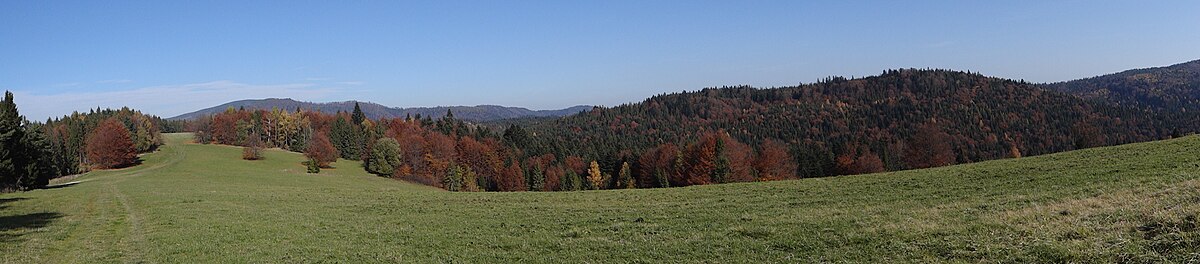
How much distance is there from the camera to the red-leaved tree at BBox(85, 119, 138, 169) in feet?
288

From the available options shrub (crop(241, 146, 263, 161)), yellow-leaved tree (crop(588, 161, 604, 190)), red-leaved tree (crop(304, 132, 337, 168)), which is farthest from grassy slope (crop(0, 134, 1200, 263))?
yellow-leaved tree (crop(588, 161, 604, 190))

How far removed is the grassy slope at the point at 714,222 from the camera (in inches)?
433

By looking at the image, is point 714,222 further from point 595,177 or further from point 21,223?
point 595,177

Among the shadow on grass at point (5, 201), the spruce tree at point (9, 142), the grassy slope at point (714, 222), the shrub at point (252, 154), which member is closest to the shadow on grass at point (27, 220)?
the grassy slope at point (714, 222)

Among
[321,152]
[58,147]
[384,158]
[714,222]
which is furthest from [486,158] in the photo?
[714,222]

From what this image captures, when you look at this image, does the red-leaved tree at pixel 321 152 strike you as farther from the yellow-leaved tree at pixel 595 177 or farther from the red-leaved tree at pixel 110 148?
the yellow-leaved tree at pixel 595 177

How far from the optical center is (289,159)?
104 meters

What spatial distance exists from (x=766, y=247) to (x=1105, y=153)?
94.0ft

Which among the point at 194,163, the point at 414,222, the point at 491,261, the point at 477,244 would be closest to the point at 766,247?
the point at 491,261

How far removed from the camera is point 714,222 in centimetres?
1862

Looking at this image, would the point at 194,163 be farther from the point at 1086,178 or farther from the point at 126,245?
the point at 1086,178

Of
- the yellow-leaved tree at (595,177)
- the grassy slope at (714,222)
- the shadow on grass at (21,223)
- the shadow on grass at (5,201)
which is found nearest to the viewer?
the grassy slope at (714,222)

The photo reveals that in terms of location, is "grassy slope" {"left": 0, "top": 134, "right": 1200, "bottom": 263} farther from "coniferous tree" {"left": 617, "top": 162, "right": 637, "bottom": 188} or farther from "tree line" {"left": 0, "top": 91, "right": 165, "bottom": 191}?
"coniferous tree" {"left": 617, "top": 162, "right": 637, "bottom": 188}

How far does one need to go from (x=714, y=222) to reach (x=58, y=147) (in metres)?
104
